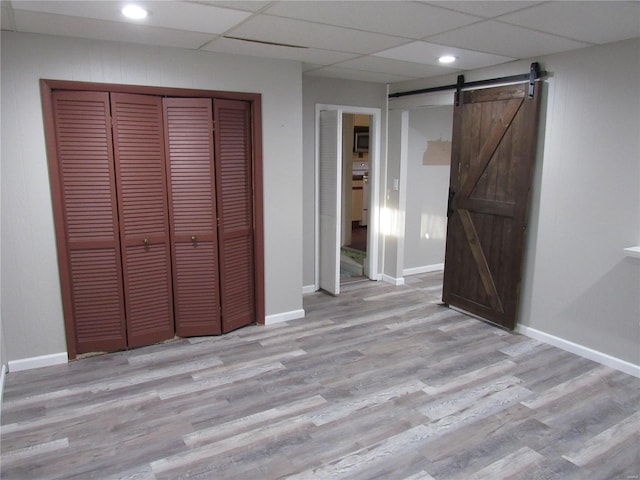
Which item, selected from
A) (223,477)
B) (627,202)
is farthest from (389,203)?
(223,477)

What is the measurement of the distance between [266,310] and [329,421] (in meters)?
1.61

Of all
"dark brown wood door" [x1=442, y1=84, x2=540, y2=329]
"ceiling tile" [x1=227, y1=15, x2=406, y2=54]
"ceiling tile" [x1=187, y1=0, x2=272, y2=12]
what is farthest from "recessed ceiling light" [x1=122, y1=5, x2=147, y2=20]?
"dark brown wood door" [x1=442, y1=84, x2=540, y2=329]

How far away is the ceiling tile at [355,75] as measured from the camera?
4.41 meters

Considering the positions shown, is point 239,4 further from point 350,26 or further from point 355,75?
point 355,75

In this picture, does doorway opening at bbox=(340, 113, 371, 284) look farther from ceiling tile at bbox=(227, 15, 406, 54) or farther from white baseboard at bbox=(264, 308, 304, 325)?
ceiling tile at bbox=(227, 15, 406, 54)

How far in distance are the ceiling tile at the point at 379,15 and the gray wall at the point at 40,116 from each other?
118 cm

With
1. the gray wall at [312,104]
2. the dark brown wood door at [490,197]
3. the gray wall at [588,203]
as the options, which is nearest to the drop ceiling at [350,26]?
the gray wall at [588,203]

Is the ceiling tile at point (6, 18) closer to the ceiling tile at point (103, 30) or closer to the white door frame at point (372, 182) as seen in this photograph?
A: the ceiling tile at point (103, 30)

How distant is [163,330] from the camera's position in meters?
3.74

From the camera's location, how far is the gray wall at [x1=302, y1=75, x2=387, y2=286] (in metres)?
4.82

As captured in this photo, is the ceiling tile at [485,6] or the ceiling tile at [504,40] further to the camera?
the ceiling tile at [504,40]

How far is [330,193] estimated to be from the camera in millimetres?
4914

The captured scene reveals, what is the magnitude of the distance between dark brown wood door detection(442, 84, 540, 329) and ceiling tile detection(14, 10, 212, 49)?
2434 millimetres

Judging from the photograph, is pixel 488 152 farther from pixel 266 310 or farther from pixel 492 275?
pixel 266 310
